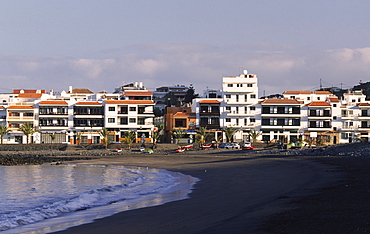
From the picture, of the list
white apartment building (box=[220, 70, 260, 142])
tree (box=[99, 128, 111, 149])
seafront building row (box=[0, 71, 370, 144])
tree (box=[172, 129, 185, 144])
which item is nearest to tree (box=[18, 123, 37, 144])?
seafront building row (box=[0, 71, 370, 144])

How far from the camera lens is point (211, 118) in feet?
340

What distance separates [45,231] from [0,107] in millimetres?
94672

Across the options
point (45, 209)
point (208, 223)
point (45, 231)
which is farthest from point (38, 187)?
point (208, 223)

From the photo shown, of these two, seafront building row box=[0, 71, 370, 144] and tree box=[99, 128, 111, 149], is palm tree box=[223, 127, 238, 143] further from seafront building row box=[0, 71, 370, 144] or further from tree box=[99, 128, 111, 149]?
tree box=[99, 128, 111, 149]

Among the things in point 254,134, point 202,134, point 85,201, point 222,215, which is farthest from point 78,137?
point 222,215

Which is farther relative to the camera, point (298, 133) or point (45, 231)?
point (298, 133)

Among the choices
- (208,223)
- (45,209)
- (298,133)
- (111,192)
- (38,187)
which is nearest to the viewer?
(208,223)

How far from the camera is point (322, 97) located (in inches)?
4668

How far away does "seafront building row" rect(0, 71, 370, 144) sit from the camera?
102375mm

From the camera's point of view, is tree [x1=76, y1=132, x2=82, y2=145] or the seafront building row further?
the seafront building row

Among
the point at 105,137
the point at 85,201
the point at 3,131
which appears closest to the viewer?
the point at 85,201

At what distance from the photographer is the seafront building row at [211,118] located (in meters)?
102

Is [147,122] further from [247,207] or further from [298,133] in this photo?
[247,207]

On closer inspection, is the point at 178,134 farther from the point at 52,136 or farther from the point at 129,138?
the point at 52,136
